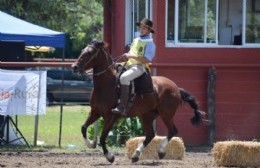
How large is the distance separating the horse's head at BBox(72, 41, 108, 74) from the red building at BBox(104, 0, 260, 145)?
15.4 feet

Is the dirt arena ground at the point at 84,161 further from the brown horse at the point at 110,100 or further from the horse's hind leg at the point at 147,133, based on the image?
the brown horse at the point at 110,100

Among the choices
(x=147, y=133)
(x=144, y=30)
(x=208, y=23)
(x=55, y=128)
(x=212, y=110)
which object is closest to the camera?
(x=144, y=30)

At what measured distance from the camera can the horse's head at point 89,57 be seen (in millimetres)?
15703

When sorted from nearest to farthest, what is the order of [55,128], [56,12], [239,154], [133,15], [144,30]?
[239,154]
[144,30]
[133,15]
[55,128]
[56,12]

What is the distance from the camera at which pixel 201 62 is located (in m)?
21.5

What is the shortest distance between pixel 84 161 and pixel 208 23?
260 inches

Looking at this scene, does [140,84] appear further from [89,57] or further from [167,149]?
[167,149]

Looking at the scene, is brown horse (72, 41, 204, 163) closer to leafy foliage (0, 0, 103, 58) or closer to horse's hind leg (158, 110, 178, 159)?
horse's hind leg (158, 110, 178, 159)

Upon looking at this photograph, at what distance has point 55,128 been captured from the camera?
89.8 ft

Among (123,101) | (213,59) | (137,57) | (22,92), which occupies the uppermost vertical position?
(137,57)

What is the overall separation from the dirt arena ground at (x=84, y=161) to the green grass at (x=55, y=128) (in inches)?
89.8

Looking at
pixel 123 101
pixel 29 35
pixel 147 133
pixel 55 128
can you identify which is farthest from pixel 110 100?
pixel 55 128

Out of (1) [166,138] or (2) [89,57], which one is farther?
(1) [166,138]

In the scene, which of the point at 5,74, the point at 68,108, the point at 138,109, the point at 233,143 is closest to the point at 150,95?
the point at 138,109
